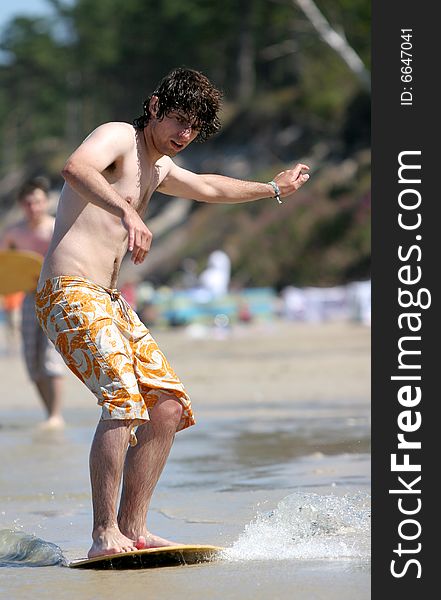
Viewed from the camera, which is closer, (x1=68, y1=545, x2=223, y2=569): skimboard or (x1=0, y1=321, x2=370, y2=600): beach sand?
(x1=0, y1=321, x2=370, y2=600): beach sand

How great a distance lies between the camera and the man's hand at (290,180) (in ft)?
16.5

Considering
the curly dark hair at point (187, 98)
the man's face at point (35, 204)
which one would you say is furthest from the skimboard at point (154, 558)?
the man's face at point (35, 204)

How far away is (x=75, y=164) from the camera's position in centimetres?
434

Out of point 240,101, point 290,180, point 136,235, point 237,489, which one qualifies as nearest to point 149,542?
point 136,235

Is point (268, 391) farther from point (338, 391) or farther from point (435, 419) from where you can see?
point (435, 419)

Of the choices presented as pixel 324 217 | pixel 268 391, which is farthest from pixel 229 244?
pixel 268 391

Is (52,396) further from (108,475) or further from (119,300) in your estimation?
(108,475)

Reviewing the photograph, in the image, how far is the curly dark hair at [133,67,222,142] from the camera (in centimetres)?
457

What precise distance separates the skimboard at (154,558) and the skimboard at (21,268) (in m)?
4.65

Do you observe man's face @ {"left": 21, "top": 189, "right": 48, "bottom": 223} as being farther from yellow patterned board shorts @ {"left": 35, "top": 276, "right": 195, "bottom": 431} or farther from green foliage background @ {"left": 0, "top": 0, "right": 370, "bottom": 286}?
green foliage background @ {"left": 0, "top": 0, "right": 370, "bottom": 286}

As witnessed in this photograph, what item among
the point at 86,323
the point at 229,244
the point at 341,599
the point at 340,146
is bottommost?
the point at 341,599

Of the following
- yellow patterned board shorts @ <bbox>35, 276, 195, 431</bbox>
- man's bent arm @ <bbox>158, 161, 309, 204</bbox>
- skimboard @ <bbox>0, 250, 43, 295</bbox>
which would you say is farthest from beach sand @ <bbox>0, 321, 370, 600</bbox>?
man's bent arm @ <bbox>158, 161, 309, 204</bbox>

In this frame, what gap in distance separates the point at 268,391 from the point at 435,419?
7.67m

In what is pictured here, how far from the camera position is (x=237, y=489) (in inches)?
239
